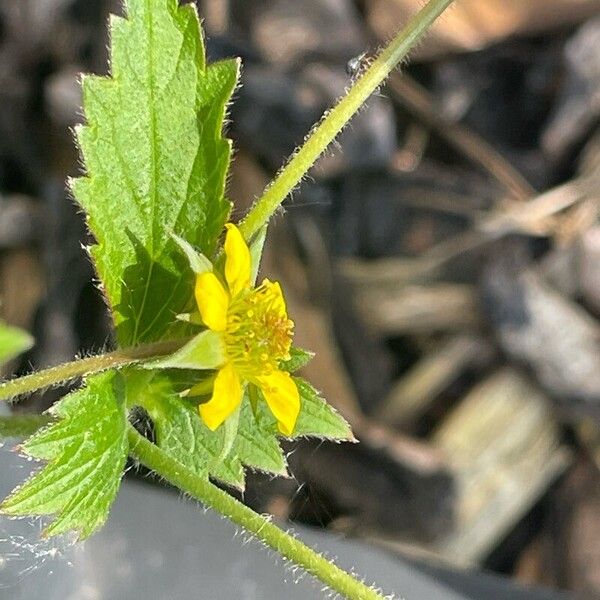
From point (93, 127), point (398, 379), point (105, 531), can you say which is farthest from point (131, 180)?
point (398, 379)

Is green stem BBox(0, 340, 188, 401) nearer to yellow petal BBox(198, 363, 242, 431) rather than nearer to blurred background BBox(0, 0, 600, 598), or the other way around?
yellow petal BBox(198, 363, 242, 431)

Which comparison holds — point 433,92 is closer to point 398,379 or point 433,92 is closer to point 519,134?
point 519,134

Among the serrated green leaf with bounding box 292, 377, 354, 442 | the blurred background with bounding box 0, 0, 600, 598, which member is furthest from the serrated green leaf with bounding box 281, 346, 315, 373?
the blurred background with bounding box 0, 0, 600, 598

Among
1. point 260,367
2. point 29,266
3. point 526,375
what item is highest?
point 260,367

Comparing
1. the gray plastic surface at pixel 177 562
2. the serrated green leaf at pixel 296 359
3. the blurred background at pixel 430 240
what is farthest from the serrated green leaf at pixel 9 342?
the blurred background at pixel 430 240

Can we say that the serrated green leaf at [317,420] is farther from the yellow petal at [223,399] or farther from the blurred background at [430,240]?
the blurred background at [430,240]
